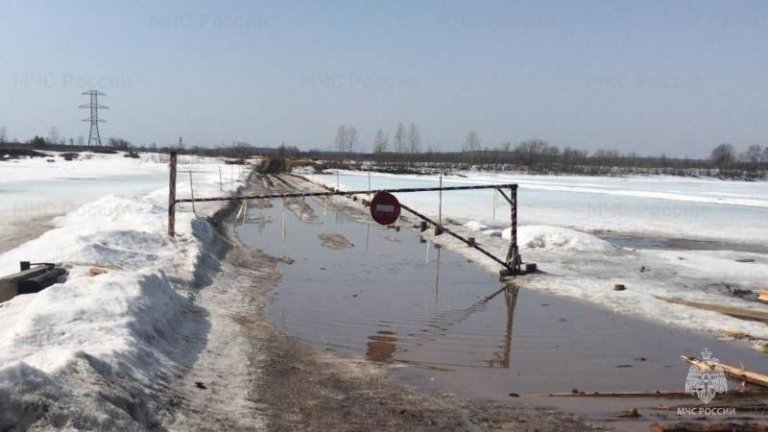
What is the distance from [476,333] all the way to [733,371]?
3.18 meters

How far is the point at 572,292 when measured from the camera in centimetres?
1191

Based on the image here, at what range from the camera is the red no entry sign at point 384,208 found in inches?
507

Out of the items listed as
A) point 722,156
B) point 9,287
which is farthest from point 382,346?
point 722,156

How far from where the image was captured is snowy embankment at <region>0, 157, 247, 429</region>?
4352 millimetres

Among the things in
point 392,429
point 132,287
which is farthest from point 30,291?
point 392,429

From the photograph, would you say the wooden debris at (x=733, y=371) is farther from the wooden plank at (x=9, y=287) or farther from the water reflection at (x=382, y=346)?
the wooden plank at (x=9, y=287)

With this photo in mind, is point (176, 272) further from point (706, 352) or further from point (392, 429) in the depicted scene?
point (706, 352)

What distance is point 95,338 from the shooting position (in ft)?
20.1

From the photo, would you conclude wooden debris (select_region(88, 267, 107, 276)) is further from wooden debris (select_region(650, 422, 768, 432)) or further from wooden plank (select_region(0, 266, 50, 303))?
wooden debris (select_region(650, 422, 768, 432))

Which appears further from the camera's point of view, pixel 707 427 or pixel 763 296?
pixel 763 296

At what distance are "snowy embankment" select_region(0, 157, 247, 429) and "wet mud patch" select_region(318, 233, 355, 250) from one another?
5.89m

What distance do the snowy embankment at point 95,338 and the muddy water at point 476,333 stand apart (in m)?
1.85

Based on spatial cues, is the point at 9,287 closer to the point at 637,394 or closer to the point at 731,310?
the point at 637,394

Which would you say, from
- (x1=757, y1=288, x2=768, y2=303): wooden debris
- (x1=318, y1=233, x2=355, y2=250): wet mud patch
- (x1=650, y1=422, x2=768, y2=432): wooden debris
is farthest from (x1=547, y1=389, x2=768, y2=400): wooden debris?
(x1=318, y1=233, x2=355, y2=250): wet mud patch
